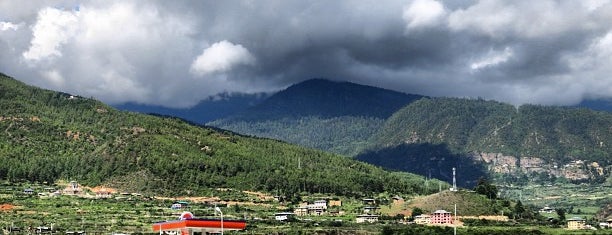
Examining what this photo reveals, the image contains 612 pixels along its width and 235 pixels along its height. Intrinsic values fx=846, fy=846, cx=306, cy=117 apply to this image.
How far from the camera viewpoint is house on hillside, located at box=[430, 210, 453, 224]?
18038cm

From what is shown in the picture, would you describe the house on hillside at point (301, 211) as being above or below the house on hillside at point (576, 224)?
above

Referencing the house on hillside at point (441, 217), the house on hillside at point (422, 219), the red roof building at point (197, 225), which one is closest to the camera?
the red roof building at point (197, 225)

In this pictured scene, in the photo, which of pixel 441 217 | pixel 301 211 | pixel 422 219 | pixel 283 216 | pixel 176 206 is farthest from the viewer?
pixel 301 211

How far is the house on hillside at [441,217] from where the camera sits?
180375mm

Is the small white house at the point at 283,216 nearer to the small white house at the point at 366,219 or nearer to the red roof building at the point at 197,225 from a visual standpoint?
the small white house at the point at 366,219

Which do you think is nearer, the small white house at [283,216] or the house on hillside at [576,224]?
the small white house at [283,216]

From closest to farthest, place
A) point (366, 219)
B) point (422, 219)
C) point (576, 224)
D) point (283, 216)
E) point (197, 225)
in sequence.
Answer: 1. point (197, 225)
2. point (283, 216)
3. point (366, 219)
4. point (422, 219)
5. point (576, 224)

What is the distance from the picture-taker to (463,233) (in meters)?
150

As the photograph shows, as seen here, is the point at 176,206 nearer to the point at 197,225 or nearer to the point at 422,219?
the point at 422,219

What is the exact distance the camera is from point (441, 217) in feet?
595

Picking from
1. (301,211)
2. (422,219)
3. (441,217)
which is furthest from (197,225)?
(301,211)

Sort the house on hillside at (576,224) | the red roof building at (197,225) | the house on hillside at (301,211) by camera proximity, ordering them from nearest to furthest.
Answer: the red roof building at (197,225) < the house on hillside at (576,224) < the house on hillside at (301,211)

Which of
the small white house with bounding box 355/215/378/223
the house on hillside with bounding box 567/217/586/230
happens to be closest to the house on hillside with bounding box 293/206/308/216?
the small white house with bounding box 355/215/378/223

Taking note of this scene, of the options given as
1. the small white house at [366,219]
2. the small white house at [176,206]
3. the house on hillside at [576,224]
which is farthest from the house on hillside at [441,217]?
the small white house at [176,206]
